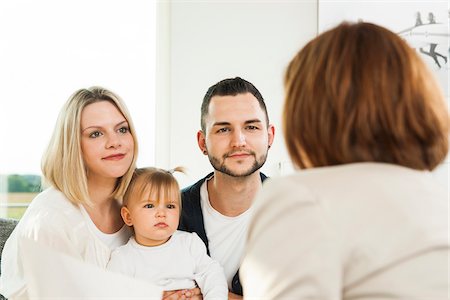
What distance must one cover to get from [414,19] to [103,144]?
2381mm

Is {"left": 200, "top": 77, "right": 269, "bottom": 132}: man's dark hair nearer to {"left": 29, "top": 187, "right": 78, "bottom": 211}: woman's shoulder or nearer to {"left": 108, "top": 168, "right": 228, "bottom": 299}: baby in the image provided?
{"left": 108, "top": 168, "right": 228, "bottom": 299}: baby

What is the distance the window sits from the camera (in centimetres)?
378

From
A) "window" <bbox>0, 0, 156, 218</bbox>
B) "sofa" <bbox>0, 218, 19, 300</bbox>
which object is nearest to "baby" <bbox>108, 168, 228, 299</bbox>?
"sofa" <bbox>0, 218, 19, 300</bbox>

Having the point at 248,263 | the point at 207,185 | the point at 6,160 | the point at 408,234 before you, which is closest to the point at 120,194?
the point at 207,185

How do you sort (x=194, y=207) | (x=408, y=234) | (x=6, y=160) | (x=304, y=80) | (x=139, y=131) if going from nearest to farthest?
1. (x=408, y=234)
2. (x=304, y=80)
3. (x=194, y=207)
4. (x=6, y=160)
5. (x=139, y=131)

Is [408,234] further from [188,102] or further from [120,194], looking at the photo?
[188,102]

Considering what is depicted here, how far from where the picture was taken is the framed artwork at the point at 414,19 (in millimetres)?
3883

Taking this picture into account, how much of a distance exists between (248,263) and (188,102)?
9.66ft

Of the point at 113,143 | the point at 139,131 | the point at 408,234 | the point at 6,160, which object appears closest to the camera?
the point at 408,234

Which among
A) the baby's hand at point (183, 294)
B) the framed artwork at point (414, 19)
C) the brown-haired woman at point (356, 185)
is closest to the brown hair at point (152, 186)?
the baby's hand at point (183, 294)

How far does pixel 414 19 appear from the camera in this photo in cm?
390

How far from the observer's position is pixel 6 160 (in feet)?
12.3

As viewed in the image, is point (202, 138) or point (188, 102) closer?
point (202, 138)

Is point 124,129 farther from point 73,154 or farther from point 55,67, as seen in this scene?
point 55,67
